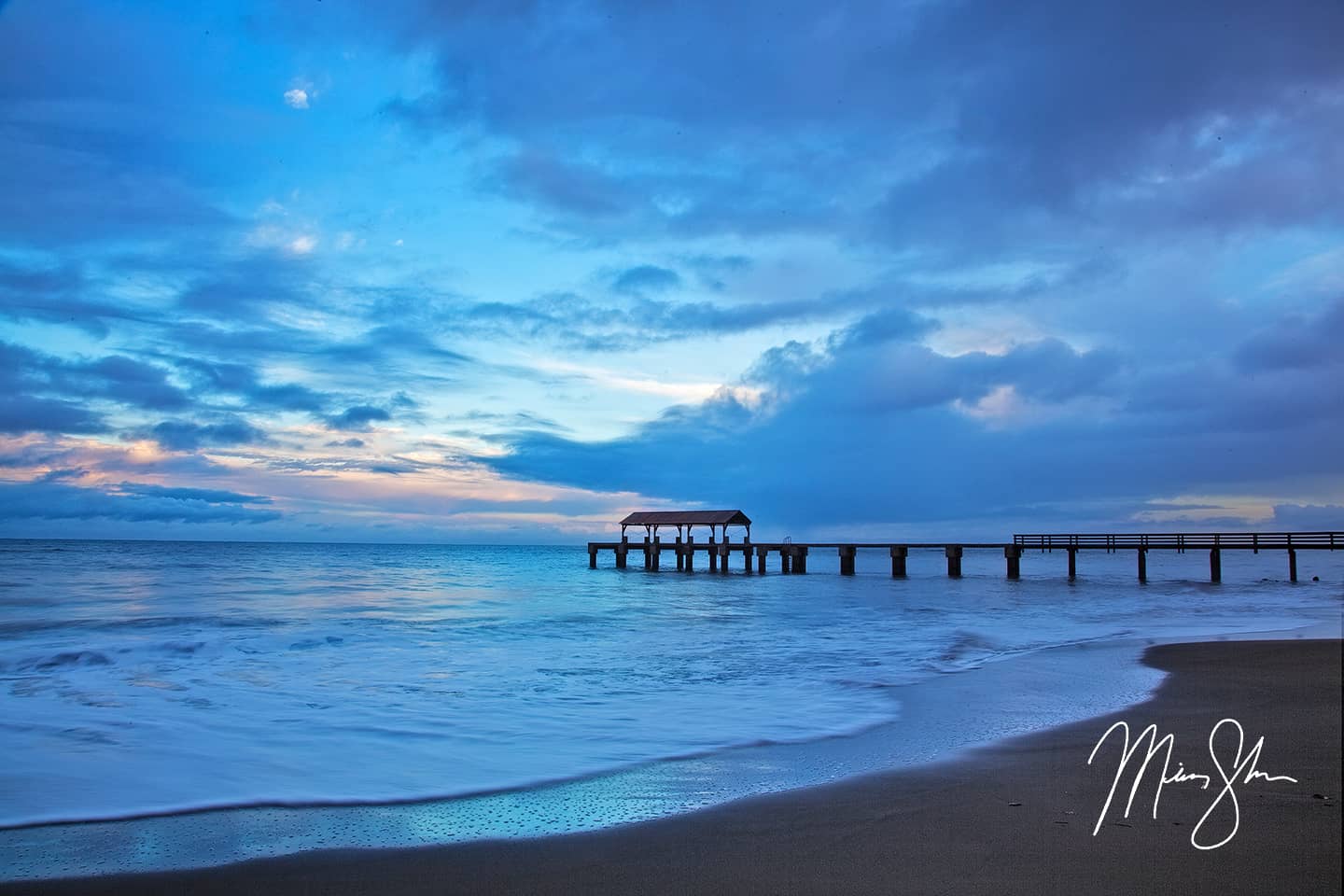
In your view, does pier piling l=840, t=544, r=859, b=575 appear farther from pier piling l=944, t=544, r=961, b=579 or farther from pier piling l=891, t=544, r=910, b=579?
pier piling l=944, t=544, r=961, b=579

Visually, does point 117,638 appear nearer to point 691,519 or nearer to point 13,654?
point 13,654

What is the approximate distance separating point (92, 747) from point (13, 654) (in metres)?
9.65

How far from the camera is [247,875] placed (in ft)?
13.1

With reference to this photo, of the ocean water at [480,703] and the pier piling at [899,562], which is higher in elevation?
the ocean water at [480,703]

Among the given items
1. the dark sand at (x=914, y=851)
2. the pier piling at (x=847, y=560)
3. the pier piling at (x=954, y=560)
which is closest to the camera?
the dark sand at (x=914, y=851)

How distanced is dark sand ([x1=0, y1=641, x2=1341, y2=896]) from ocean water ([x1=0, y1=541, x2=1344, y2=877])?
42cm

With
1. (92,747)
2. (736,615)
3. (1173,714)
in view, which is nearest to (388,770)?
(92,747)

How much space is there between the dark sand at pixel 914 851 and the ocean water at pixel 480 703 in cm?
42

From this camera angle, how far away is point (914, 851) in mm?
4023
